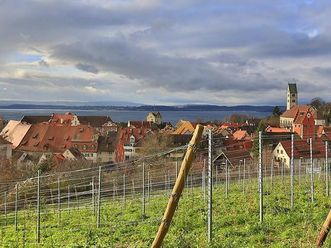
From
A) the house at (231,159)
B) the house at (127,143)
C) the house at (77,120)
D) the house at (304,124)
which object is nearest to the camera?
the house at (231,159)

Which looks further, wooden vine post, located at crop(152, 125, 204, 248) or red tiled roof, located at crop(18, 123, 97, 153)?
red tiled roof, located at crop(18, 123, 97, 153)

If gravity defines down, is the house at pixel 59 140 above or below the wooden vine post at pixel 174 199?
below

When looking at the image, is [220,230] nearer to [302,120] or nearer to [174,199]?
[174,199]

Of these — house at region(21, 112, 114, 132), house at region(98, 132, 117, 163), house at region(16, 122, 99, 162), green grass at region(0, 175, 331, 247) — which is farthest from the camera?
house at region(21, 112, 114, 132)

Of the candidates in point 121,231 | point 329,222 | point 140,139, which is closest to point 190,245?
point 329,222

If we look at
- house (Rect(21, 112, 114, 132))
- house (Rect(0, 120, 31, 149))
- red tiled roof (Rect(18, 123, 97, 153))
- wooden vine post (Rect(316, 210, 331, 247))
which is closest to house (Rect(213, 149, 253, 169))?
wooden vine post (Rect(316, 210, 331, 247))

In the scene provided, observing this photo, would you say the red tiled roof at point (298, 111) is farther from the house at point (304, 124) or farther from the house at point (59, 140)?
the house at point (59, 140)

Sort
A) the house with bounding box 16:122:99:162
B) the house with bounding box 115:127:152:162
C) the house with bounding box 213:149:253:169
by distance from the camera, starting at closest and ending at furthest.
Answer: the house with bounding box 213:149:253:169 < the house with bounding box 115:127:152:162 < the house with bounding box 16:122:99:162

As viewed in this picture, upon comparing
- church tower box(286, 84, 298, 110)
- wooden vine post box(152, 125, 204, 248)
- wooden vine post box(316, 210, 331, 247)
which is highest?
church tower box(286, 84, 298, 110)

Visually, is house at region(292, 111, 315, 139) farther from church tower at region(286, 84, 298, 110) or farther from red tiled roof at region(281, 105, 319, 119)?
church tower at region(286, 84, 298, 110)

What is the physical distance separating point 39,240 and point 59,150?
62.9 m

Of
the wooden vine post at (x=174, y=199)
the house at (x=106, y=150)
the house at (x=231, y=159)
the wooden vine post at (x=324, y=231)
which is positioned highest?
the wooden vine post at (x=174, y=199)

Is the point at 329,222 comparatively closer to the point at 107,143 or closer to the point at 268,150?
the point at 268,150

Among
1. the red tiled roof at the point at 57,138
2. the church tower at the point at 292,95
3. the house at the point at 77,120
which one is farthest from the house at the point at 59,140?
the church tower at the point at 292,95
